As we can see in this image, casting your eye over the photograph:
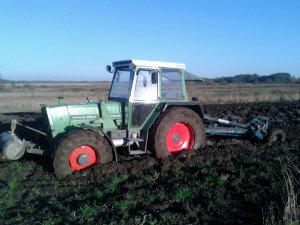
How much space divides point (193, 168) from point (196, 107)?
2.32 metres

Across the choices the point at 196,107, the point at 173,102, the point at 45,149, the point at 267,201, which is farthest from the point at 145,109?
the point at 267,201

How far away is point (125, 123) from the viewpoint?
9.50m

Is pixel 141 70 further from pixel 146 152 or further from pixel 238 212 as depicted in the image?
pixel 238 212

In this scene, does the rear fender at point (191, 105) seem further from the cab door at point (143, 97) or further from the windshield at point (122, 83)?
the windshield at point (122, 83)

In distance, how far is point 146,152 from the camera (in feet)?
31.7

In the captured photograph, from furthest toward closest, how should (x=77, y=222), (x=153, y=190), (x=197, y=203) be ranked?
(x=153, y=190) < (x=197, y=203) < (x=77, y=222)

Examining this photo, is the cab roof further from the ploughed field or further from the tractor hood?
the ploughed field

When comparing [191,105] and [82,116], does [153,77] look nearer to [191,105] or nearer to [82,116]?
[191,105]

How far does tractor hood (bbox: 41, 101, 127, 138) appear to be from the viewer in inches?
347

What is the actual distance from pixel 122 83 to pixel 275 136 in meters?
4.74

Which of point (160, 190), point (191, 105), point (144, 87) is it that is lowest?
point (160, 190)

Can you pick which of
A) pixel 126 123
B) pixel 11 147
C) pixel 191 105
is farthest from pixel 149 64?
pixel 11 147

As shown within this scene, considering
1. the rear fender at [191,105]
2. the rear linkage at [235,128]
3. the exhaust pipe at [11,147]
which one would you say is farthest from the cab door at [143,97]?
the exhaust pipe at [11,147]

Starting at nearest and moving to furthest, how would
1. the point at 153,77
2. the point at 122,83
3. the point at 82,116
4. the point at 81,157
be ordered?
the point at 81,157 < the point at 82,116 < the point at 153,77 < the point at 122,83
